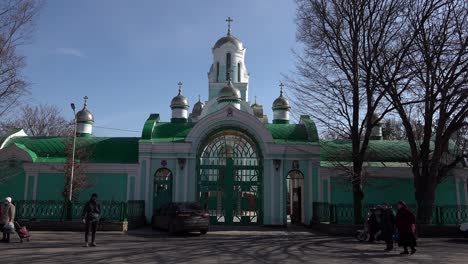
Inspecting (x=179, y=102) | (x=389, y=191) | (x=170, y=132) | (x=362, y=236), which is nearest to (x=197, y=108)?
(x=179, y=102)

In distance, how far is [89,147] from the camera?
957 inches

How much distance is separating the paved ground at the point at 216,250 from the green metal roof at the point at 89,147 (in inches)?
277

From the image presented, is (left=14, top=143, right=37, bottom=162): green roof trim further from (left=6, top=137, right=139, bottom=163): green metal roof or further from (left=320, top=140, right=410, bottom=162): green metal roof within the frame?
(left=320, top=140, right=410, bottom=162): green metal roof

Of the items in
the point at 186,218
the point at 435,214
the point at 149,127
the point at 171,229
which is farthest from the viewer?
the point at 149,127

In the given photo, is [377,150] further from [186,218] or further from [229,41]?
[229,41]

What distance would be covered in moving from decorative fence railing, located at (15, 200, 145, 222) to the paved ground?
2.11 metres

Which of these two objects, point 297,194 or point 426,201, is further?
point 297,194

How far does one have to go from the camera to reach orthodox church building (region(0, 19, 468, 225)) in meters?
22.3

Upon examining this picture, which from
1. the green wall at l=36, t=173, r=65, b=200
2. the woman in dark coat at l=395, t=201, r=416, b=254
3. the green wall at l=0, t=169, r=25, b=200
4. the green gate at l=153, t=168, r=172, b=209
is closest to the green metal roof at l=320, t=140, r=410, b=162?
the green gate at l=153, t=168, r=172, b=209

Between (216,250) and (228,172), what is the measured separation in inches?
394

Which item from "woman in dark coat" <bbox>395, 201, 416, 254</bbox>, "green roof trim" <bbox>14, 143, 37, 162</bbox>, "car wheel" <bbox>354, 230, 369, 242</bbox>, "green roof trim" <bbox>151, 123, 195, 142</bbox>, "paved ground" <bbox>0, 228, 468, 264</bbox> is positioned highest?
"green roof trim" <bbox>151, 123, 195, 142</bbox>

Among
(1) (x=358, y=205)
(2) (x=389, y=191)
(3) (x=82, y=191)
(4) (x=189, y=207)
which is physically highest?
(2) (x=389, y=191)

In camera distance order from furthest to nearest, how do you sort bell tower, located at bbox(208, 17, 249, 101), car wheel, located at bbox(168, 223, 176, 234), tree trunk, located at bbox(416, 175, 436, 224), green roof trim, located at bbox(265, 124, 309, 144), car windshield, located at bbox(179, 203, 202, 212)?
bell tower, located at bbox(208, 17, 249, 101) → green roof trim, located at bbox(265, 124, 309, 144) → tree trunk, located at bbox(416, 175, 436, 224) → car windshield, located at bbox(179, 203, 202, 212) → car wheel, located at bbox(168, 223, 176, 234)

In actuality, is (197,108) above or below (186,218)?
above
